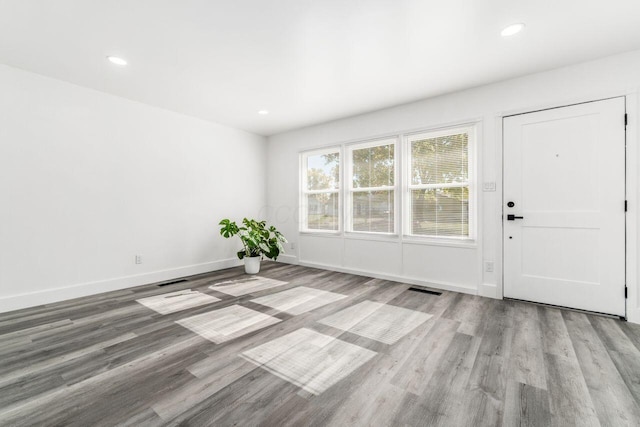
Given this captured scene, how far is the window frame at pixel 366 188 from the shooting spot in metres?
4.30

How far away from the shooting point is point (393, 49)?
8.91 feet

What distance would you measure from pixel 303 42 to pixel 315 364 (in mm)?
2741

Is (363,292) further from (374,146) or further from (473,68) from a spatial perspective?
(473,68)

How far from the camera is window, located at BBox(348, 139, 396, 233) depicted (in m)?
4.43

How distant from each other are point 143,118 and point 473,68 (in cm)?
443

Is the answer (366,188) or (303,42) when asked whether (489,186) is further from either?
(303,42)

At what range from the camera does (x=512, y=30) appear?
241 cm

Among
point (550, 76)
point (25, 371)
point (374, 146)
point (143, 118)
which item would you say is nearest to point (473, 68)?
point (550, 76)

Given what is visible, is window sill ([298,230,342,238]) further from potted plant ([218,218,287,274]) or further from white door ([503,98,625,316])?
white door ([503,98,625,316])

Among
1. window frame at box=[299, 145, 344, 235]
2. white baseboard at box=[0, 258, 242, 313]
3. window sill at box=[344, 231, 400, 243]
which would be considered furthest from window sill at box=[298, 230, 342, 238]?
white baseboard at box=[0, 258, 242, 313]

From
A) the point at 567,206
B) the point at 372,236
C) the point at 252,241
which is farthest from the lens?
the point at 252,241

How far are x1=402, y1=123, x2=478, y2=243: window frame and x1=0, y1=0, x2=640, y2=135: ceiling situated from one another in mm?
542

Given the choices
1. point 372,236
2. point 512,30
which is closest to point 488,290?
point 372,236

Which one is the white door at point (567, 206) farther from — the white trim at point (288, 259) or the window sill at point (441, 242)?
the white trim at point (288, 259)
